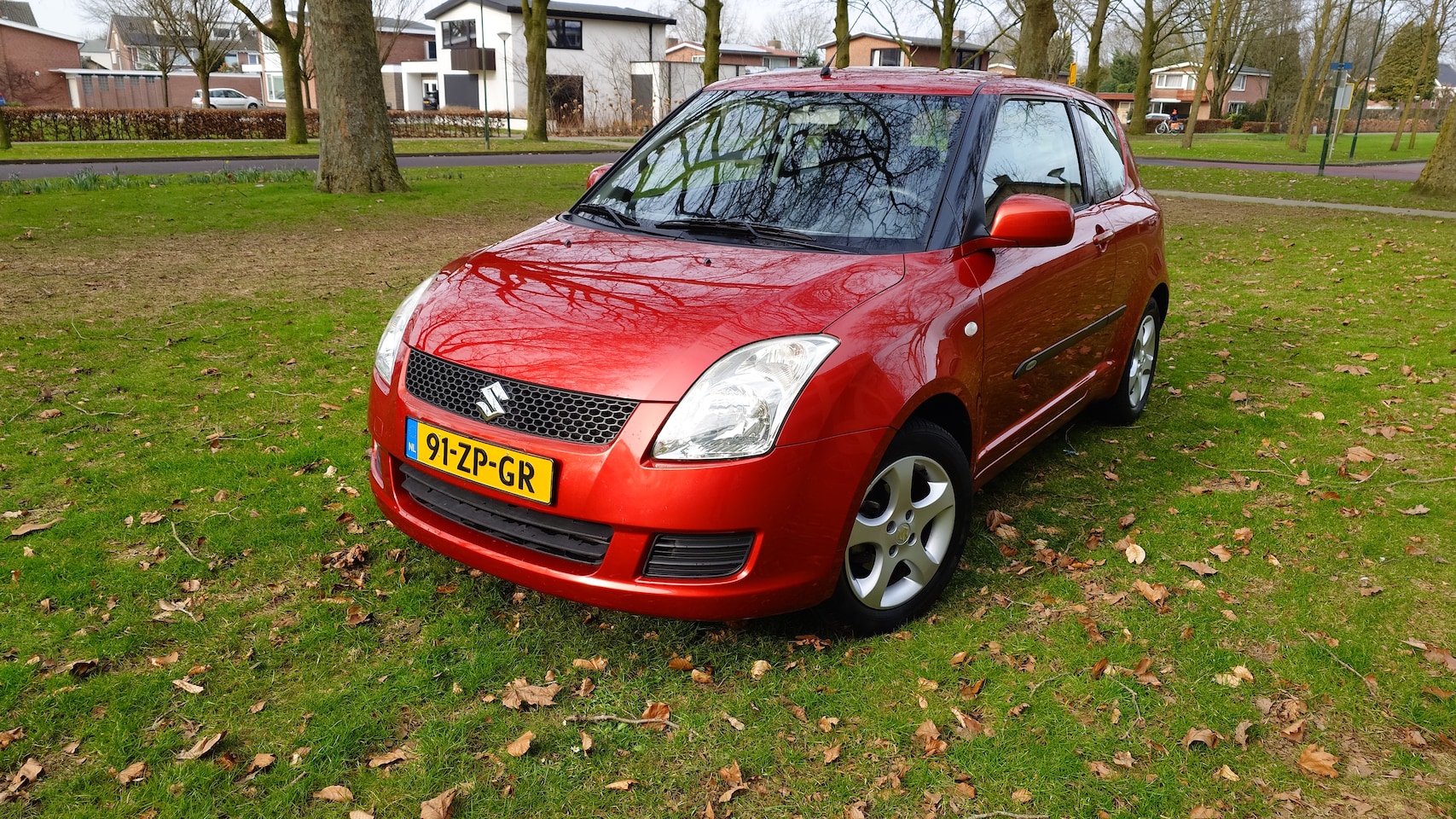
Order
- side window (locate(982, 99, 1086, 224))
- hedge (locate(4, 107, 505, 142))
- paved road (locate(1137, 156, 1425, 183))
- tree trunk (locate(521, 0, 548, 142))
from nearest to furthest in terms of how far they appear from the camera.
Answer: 1. side window (locate(982, 99, 1086, 224))
2. paved road (locate(1137, 156, 1425, 183))
3. hedge (locate(4, 107, 505, 142))
4. tree trunk (locate(521, 0, 548, 142))

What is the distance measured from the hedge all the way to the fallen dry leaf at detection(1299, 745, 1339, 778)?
2936cm

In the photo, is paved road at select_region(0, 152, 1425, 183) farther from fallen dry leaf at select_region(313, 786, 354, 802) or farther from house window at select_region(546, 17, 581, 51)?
house window at select_region(546, 17, 581, 51)

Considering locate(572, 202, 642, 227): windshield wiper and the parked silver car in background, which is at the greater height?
the parked silver car in background

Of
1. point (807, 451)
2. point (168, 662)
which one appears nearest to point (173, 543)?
point (168, 662)

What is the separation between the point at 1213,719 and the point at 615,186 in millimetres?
2961

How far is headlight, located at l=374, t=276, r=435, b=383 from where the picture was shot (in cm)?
333

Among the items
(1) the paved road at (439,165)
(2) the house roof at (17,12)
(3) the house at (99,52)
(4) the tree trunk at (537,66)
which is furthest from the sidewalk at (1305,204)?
(3) the house at (99,52)

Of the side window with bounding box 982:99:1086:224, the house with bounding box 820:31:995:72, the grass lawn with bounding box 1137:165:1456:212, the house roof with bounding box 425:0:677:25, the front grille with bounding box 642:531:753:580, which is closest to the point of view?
the front grille with bounding box 642:531:753:580

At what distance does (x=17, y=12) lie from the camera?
7875 cm

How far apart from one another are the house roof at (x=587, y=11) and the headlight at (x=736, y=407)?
171ft

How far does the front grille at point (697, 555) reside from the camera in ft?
9.03

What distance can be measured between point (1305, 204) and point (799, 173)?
16544mm

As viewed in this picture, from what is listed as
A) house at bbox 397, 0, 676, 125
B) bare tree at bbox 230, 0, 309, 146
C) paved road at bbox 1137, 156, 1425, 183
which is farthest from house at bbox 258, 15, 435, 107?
paved road at bbox 1137, 156, 1425, 183

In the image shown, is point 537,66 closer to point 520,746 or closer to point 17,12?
point 520,746
